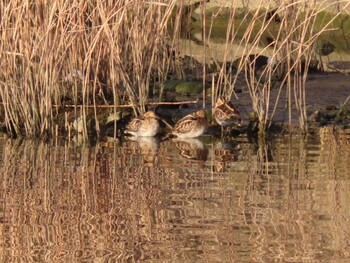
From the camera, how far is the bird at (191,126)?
40.2 feet

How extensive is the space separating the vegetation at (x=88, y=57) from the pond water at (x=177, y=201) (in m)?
0.46

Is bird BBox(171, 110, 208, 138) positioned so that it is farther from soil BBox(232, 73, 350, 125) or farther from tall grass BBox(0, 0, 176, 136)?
soil BBox(232, 73, 350, 125)

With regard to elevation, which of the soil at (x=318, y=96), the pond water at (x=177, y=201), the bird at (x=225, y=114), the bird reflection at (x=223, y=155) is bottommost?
the pond water at (x=177, y=201)

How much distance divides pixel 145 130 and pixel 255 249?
19.0 feet

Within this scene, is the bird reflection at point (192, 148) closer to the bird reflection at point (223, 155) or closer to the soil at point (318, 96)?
the bird reflection at point (223, 155)

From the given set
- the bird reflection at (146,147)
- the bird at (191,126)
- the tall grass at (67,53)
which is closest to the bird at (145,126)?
the bird reflection at (146,147)

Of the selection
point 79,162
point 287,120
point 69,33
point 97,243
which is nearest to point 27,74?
point 69,33

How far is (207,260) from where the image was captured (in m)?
6.37

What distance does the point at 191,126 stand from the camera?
12234mm

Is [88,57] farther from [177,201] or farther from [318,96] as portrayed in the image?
[318,96]

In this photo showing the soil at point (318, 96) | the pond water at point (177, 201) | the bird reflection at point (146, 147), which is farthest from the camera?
the soil at point (318, 96)

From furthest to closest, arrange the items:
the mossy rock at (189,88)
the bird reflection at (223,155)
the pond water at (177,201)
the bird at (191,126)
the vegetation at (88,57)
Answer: the mossy rock at (189,88), the bird at (191,126), the vegetation at (88,57), the bird reflection at (223,155), the pond water at (177,201)

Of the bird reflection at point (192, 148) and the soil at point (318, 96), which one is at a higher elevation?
the soil at point (318, 96)

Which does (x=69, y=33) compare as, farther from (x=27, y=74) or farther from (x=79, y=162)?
(x=79, y=162)
